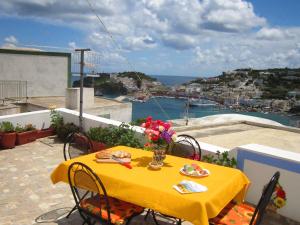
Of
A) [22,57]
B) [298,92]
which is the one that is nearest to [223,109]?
[298,92]

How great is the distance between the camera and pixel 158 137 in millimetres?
3674

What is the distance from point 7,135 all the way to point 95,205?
494 centimetres

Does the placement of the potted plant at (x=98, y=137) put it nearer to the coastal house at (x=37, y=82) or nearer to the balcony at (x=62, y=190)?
the balcony at (x=62, y=190)

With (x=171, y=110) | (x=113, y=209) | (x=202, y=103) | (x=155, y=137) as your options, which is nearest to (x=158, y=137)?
(x=155, y=137)

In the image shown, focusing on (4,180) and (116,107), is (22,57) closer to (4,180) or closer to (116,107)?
(116,107)

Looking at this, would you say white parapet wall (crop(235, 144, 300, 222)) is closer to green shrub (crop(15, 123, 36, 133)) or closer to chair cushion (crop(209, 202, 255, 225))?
chair cushion (crop(209, 202, 255, 225))

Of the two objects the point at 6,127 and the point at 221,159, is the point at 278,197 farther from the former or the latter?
the point at 6,127

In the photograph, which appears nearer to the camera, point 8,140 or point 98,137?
point 98,137

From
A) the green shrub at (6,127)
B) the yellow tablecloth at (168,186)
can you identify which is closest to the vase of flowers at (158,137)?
the yellow tablecloth at (168,186)

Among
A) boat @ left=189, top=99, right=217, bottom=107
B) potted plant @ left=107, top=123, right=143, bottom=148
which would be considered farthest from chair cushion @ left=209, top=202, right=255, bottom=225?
boat @ left=189, top=99, right=217, bottom=107

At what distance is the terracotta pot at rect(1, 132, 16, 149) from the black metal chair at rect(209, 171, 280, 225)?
581cm

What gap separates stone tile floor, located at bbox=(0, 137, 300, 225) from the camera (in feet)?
14.2

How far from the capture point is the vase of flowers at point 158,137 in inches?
144

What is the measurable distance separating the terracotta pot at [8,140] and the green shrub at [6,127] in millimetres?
156
